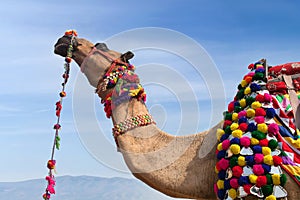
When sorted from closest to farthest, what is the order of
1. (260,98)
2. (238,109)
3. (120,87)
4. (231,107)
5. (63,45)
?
(260,98) → (238,109) → (231,107) → (120,87) → (63,45)

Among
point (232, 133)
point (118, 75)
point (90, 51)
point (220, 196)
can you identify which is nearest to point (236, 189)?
point (220, 196)

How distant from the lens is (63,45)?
4449 millimetres

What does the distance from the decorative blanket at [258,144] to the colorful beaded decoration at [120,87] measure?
2.57 ft

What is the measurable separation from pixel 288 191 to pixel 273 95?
76 cm

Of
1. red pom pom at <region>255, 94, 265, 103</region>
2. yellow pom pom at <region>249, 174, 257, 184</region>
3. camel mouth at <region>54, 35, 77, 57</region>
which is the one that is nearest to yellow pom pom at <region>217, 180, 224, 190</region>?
yellow pom pom at <region>249, 174, 257, 184</region>

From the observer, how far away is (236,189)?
3.39 meters

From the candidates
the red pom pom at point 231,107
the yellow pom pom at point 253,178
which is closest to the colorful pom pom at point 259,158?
the yellow pom pom at point 253,178

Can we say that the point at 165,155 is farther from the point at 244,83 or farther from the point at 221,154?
the point at 244,83

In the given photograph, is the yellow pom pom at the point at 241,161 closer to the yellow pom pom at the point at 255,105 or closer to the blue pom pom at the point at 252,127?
the blue pom pom at the point at 252,127

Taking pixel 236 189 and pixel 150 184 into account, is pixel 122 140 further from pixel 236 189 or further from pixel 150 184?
pixel 236 189

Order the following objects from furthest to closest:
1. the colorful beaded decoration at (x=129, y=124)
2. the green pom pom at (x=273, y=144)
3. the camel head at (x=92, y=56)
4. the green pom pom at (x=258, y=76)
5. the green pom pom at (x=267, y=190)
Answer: the camel head at (x=92, y=56) → the colorful beaded decoration at (x=129, y=124) → the green pom pom at (x=258, y=76) → the green pom pom at (x=273, y=144) → the green pom pom at (x=267, y=190)

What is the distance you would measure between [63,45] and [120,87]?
0.81 meters

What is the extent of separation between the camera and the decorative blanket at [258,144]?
3.33m

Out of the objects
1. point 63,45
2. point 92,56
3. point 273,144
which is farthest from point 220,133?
point 63,45
